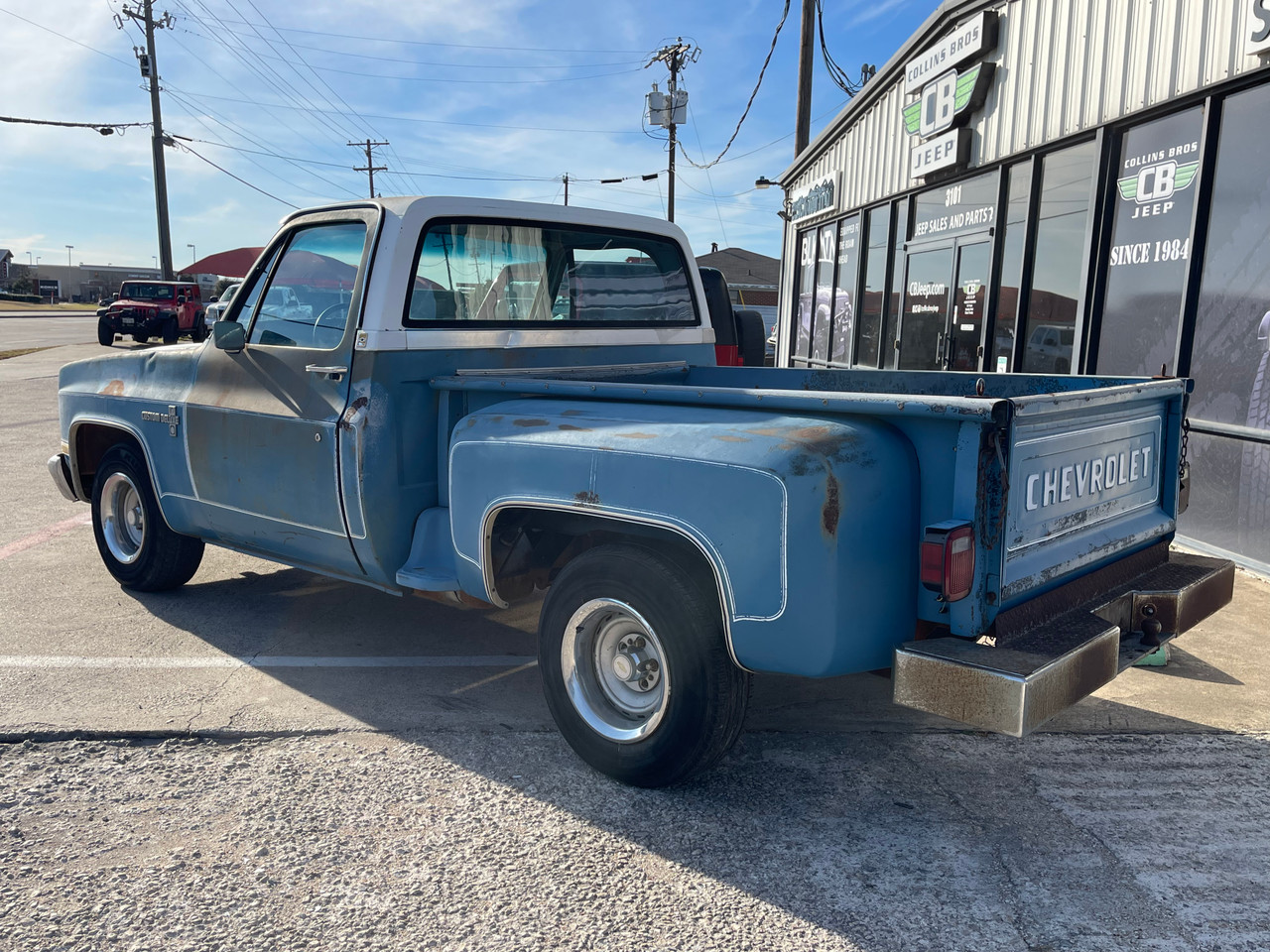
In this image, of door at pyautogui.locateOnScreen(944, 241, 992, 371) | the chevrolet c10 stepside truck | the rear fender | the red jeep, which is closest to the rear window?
the chevrolet c10 stepside truck

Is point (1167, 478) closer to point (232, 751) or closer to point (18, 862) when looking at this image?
point (232, 751)

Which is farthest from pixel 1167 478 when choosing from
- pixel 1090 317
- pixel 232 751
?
pixel 1090 317

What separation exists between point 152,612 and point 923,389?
404 cm

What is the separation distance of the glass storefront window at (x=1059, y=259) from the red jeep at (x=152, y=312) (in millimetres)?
23658

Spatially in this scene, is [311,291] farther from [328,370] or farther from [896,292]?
[896,292]

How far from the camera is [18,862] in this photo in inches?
113

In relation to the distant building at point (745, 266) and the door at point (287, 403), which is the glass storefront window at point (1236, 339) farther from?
the distant building at point (745, 266)

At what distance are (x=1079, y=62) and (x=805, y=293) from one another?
27.3 feet

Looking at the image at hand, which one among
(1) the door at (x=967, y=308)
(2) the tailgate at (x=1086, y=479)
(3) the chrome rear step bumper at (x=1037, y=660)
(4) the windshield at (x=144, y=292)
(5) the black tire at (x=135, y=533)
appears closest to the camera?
(3) the chrome rear step bumper at (x=1037, y=660)

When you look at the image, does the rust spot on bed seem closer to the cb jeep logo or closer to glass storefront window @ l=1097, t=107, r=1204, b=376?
glass storefront window @ l=1097, t=107, r=1204, b=376

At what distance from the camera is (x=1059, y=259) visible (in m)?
8.60

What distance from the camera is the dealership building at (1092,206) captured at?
6.44 m

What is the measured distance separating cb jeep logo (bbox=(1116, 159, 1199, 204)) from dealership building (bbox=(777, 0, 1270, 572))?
0.05ft

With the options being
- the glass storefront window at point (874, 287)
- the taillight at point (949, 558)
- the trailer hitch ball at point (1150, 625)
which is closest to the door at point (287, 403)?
the taillight at point (949, 558)
